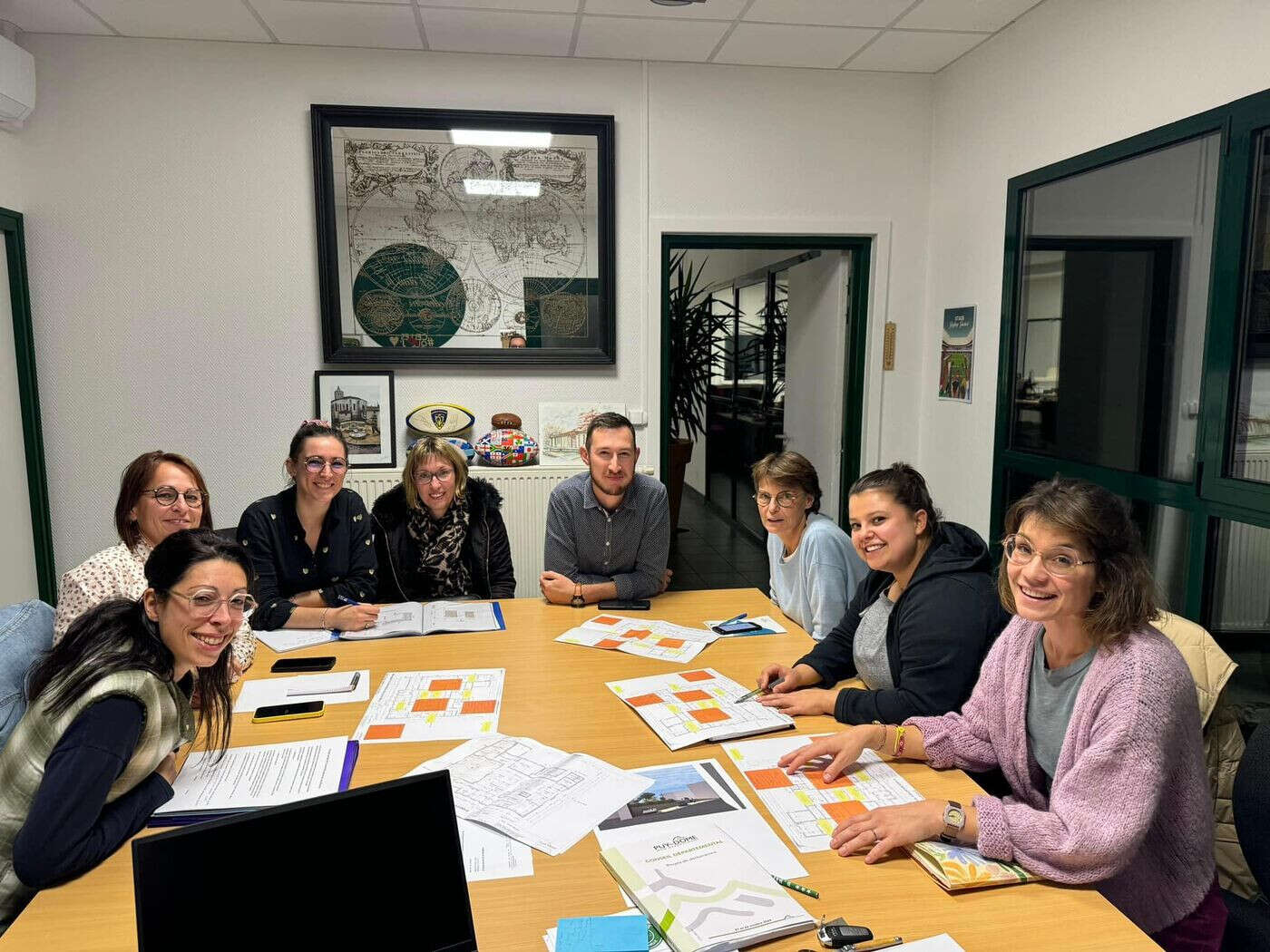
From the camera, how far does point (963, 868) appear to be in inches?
50.6

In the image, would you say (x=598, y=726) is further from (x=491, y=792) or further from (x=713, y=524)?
(x=713, y=524)

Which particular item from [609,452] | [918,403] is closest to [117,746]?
[609,452]

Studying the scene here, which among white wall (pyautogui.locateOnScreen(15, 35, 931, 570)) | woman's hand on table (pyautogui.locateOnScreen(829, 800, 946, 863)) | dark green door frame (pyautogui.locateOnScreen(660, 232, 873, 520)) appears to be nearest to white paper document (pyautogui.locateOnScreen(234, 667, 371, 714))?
woman's hand on table (pyautogui.locateOnScreen(829, 800, 946, 863))

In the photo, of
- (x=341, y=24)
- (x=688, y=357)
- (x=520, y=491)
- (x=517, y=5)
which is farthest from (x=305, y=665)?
(x=688, y=357)

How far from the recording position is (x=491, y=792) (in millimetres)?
1525

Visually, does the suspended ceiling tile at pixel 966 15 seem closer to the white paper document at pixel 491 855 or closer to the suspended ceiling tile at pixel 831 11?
the suspended ceiling tile at pixel 831 11

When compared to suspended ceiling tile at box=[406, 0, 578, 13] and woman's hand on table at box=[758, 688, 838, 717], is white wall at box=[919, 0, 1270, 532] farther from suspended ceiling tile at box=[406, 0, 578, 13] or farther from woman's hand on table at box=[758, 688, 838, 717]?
woman's hand on table at box=[758, 688, 838, 717]

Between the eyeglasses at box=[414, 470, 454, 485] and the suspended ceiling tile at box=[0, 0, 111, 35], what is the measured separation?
7.60ft

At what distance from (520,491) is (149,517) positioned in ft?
6.29

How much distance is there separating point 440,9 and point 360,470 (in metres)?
2.00

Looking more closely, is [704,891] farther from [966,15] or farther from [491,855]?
[966,15]

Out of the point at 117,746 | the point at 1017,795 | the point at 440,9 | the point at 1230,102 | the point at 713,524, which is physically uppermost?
the point at 440,9

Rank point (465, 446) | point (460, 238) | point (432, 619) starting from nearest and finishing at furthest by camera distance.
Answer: point (432, 619), point (460, 238), point (465, 446)

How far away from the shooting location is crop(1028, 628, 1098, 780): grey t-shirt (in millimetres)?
1495
